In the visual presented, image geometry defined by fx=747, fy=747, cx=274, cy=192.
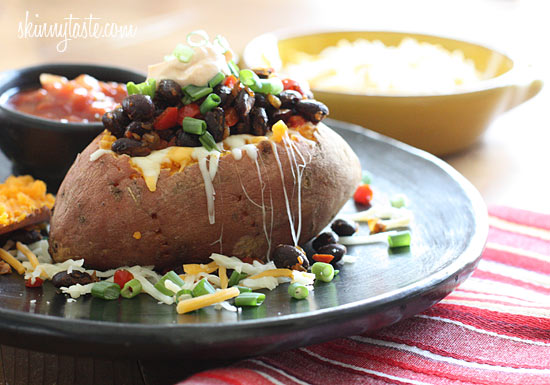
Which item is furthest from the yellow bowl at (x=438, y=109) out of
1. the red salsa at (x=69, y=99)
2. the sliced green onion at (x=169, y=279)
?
the sliced green onion at (x=169, y=279)

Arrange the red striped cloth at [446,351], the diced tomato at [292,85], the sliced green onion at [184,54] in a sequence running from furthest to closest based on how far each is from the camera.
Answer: the diced tomato at [292,85] < the sliced green onion at [184,54] < the red striped cloth at [446,351]

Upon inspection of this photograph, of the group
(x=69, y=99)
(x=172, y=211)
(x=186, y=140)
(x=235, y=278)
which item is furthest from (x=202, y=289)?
(x=69, y=99)

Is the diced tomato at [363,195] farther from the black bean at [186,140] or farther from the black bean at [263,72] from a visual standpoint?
the black bean at [186,140]

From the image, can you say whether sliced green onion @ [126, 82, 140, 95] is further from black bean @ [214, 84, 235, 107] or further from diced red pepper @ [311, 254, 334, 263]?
diced red pepper @ [311, 254, 334, 263]

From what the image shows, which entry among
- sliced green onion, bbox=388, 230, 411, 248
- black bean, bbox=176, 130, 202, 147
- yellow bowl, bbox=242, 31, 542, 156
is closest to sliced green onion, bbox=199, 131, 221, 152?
black bean, bbox=176, 130, 202, 147

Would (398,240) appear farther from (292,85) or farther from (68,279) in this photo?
(68,279)

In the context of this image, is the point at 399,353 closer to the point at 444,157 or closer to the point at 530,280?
the point at 530,280
